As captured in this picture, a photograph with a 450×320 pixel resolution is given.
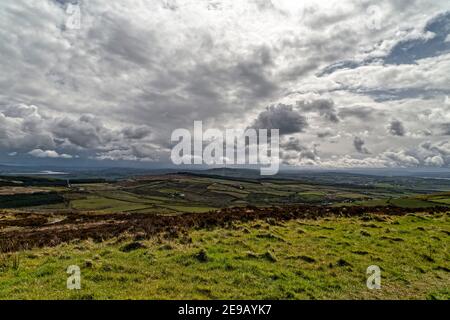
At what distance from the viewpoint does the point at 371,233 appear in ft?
84.1

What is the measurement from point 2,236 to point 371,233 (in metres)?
31.7

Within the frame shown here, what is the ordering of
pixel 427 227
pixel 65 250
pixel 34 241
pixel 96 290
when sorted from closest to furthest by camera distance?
1. pixel 96 290
2. pixel 65 250
3. pixel 34 241
4. pixel 427 227

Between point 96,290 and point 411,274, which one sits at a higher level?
point 96,290

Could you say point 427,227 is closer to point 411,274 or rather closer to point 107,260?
point 411,274

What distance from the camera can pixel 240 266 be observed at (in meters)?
15.7

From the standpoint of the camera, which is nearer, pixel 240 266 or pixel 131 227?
pixel 240 266

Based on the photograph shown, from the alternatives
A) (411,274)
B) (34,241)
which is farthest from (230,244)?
(34,241)

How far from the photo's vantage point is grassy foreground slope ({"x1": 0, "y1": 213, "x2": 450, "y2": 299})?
42.1 ft

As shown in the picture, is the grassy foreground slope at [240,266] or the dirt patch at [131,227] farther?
A: the dirt patch at [131,227]

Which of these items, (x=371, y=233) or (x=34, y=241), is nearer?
(x=34, y=241)

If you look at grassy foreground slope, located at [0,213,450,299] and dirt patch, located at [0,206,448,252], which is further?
dirt patch, located at [0,206,448,252]

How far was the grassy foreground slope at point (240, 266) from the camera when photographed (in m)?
12.8
